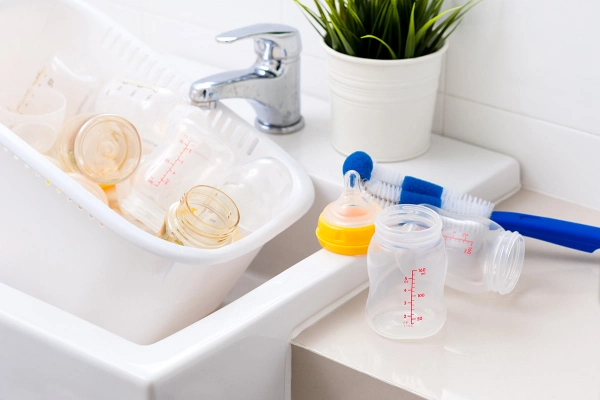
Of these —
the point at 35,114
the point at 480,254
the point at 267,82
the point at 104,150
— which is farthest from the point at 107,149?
the point at 480,254

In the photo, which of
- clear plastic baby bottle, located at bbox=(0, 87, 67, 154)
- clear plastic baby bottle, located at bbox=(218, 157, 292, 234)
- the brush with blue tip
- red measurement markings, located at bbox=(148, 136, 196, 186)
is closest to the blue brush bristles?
the brush with blue tip

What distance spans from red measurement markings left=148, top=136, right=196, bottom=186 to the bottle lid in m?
0.05

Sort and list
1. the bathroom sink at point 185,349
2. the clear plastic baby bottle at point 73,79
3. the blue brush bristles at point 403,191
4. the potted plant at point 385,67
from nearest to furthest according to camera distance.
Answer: the bathroom sink at point 185,349 < the blue brush bristles at point 403,191 < the potted plant at point 385,67 < the clear plastic baby bottle at point 73,79

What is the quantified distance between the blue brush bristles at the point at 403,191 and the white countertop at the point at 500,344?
0.32 feet

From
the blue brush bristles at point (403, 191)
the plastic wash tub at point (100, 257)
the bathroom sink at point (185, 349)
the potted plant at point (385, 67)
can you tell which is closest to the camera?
the bathroom sink at point (185, 349)

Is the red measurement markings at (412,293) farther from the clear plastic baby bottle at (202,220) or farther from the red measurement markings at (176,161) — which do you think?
the red measurement markings at (176,161)

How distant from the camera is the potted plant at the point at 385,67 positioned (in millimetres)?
987

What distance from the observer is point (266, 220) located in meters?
0.95

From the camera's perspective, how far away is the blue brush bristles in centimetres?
88

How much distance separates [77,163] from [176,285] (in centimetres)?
25

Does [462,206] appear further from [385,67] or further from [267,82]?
[267,82]

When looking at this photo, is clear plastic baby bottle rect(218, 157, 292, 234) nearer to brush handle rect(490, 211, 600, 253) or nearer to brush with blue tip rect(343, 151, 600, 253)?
brush with blue tip rect(343, 151, 600, 253)

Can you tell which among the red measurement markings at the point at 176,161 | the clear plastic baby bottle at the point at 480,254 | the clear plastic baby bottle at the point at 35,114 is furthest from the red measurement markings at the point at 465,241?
the clear plastic baby bottle at the point at 35,114

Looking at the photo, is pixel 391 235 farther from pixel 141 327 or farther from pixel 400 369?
pixel 141 327
